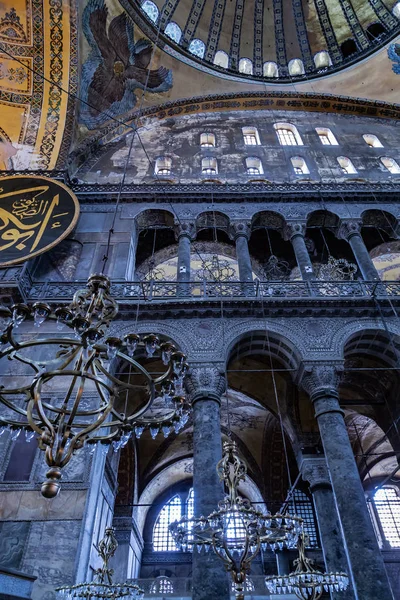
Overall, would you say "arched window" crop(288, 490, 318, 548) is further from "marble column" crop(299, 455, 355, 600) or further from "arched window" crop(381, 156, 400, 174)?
"arched window" crop(381, 156, 400, 174)

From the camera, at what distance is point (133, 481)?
11000 millimetres

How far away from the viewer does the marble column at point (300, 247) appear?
854 cm

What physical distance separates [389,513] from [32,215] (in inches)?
466

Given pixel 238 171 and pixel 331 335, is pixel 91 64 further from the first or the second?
pixel 331 335

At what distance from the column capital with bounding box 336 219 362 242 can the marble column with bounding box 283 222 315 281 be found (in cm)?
84

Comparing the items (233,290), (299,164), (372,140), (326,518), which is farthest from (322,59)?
(326,518)

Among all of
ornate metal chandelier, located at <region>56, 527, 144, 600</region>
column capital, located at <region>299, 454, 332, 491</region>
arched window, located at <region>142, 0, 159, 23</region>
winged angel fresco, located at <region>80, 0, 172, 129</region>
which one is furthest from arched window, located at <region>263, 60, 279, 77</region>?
ornate metal chandelier, located at <region>56, 527, 144, 600</region>

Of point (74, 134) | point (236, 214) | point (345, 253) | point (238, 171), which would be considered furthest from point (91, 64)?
point (345, 253)

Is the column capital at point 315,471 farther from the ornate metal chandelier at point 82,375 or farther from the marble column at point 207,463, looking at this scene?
the ornate metal chandelier at point 82,375

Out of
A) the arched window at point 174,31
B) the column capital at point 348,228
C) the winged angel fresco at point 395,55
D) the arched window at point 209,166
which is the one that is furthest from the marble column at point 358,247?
the arched window at point 174,31

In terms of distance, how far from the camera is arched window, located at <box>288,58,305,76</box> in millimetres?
15292

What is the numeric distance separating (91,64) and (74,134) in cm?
206

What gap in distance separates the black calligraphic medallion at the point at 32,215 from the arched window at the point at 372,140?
339 inches

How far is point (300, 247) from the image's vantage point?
9070 mm
